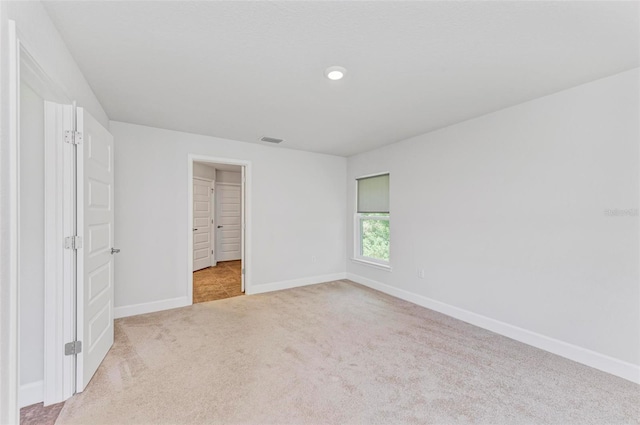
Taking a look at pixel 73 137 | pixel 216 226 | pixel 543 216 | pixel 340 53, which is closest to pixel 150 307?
pixel 73 137

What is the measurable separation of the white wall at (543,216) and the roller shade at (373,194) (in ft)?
2.29

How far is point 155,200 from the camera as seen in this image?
3.52m

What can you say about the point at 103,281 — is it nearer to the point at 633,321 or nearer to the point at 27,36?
the point at 27,36

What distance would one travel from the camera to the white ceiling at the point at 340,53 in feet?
4.89

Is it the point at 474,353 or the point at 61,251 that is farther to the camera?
the point at 474,353

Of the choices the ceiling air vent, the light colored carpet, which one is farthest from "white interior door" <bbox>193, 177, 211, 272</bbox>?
the light colored carpet

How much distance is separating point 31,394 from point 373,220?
418cm

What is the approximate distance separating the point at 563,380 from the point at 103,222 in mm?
3871

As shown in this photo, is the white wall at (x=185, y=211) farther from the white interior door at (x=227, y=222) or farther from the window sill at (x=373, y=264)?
the white interior door at (x=227, y=222)

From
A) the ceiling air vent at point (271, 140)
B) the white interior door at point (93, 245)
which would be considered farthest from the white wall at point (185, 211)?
the white interior door at point (93, 245)

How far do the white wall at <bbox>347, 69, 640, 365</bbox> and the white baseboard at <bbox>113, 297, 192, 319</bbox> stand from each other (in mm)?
3232

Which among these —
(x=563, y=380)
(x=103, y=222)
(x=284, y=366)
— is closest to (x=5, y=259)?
(x=103, y=222)

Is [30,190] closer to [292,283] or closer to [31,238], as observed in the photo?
[31,238]

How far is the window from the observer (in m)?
4.42
